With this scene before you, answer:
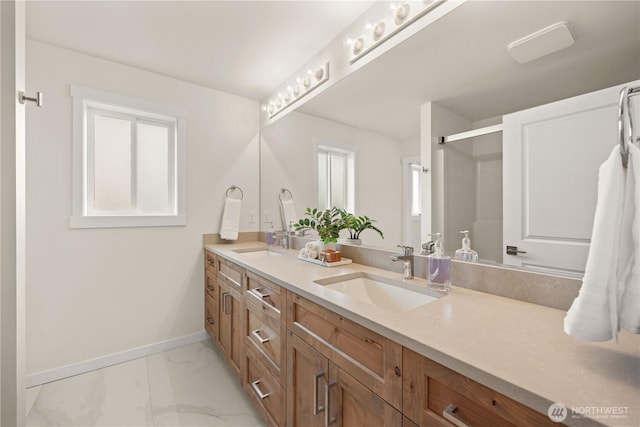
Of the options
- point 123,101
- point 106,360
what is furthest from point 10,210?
point 106,360

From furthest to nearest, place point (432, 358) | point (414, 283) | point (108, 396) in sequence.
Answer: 1. point (108, 396)
2. point (414, 283)
3. point (432, 358)

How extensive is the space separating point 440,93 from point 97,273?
2538 millimetres

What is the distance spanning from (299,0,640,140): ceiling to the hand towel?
964mm

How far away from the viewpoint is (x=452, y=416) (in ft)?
1.89

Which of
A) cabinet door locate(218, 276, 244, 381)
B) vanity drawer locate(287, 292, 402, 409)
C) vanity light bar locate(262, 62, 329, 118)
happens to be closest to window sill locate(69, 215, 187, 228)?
cabinet door locate(218, 276, 244, 381)

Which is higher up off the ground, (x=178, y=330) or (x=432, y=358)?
(x=432, y=358)

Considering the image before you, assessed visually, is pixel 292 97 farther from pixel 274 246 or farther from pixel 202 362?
pixel 202 362

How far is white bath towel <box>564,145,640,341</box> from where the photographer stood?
46cm

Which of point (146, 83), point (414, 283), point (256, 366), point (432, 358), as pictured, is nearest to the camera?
point (432, 358)

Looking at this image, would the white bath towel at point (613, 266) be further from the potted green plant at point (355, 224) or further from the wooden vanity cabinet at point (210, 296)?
the wooden vanity cabinet at point (210, 296)

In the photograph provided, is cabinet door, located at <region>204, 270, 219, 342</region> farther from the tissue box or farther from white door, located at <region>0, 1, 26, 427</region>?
white door, located at <region>0, 1, 26, 427</region>

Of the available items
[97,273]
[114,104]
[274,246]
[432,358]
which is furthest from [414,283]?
[114,104]

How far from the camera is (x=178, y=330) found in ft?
7.68

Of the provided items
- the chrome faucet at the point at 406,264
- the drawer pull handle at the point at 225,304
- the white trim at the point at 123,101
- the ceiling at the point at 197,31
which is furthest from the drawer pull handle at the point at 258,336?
the white trim at the point at 123,101
